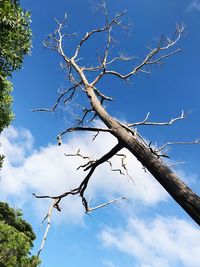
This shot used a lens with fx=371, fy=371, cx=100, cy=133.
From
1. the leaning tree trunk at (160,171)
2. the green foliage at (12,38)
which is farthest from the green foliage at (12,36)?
the leaning tree trunk at (160,171)

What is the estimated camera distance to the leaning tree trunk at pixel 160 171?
5647 millimetres

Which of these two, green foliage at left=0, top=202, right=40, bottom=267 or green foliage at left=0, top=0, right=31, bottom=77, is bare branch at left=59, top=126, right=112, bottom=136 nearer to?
green foliage at left=0, top=0, right=31, bottom=77

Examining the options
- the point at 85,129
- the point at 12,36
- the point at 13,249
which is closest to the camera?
the point at 85,129

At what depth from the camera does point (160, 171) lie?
21.3ft

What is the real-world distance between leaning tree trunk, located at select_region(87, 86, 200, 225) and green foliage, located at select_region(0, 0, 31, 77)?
6.73 meters

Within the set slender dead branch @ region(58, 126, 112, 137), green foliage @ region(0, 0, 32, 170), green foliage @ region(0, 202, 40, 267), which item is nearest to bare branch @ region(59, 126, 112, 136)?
slender dead branch @ region(58, 126, 112, 137)

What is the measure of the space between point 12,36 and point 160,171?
9371 mm

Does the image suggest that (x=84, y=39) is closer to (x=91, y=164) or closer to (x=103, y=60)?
(x=103, y=60)

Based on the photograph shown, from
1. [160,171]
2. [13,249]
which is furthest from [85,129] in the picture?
[13,249]

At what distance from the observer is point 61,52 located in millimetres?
13234

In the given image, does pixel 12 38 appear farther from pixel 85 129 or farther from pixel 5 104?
pixel 85 129

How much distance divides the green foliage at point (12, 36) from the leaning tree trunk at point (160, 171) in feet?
22.1

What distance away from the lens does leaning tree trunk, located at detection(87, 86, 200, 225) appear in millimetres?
5647

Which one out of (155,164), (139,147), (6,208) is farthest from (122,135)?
(6,208)
